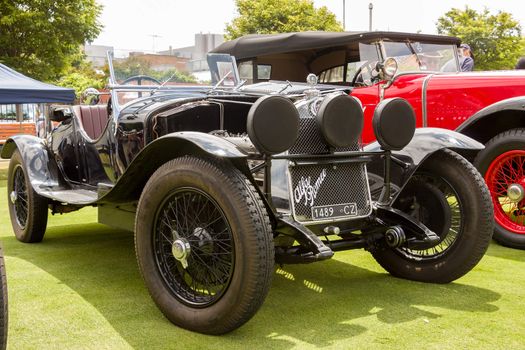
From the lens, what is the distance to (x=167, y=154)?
3.19m

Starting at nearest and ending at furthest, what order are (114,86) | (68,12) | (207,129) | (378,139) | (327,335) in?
(327,335) → (378,139) → (207,129) → (114,86) → (68,12)

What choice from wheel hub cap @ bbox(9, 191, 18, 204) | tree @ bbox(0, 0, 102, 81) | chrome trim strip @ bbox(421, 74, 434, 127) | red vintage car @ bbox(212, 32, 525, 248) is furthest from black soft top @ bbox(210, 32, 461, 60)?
tree @ bbox(0, 0, 102, 81)

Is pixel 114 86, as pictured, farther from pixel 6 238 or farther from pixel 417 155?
pixel 417 155

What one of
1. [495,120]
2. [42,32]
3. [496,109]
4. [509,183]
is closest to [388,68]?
[495,120]

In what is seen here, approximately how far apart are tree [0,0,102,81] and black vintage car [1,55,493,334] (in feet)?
36.4

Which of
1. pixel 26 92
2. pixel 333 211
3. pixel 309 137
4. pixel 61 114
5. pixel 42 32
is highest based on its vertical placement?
pixel 42 32

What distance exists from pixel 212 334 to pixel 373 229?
3.94 ft

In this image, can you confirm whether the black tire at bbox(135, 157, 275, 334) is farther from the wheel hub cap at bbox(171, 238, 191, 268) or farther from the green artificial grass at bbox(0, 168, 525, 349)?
the green artificial grass at bbox(0, 168, 525, 349)

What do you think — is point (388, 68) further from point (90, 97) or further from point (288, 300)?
point (288, 300)

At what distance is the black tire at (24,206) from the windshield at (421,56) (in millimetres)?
3714

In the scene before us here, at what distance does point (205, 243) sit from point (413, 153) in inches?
57.1

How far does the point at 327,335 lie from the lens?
2.79 metres

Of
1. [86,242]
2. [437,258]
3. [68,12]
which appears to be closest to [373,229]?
[437,258]

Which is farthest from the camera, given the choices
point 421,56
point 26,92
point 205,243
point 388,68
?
point 26,92
